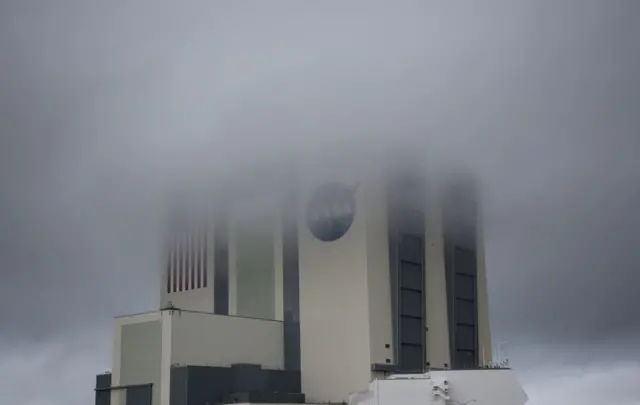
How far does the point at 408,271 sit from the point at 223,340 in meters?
8.42

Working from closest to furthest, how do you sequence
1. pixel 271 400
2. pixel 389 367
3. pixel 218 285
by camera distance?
pixel 271 400, pixel 389 367, pixel 218 285

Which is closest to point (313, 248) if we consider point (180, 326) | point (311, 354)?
point (311, 354)

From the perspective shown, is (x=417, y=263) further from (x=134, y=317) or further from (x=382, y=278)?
(x=134, y=317)

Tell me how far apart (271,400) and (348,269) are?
6.60 m

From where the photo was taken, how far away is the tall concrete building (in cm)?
3416

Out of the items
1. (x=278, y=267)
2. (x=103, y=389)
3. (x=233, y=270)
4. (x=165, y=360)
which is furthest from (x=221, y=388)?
(x=233, y=270)

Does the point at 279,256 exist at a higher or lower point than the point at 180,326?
higher

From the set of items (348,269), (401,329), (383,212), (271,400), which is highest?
(383,212)

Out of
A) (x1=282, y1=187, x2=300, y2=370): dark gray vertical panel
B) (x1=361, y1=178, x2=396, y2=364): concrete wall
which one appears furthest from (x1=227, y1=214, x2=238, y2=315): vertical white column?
(x1=361, y1=178, x2=396, y2=364): concrete wall

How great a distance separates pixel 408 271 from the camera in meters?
37.0

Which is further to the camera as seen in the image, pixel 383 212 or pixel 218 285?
pixel 218 285

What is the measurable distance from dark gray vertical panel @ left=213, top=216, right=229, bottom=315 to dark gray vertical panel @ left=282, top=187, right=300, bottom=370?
3430 millimetres

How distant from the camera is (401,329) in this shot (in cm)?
3584

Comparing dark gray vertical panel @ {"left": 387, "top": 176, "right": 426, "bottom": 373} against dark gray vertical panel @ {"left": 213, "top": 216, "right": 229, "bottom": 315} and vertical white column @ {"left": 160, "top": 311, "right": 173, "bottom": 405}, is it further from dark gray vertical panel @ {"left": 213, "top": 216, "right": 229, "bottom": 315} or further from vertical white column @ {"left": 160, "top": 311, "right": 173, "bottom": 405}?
vertical white column @ {"left": 160, "top": 311, "right": 173, "bottom": 405}
